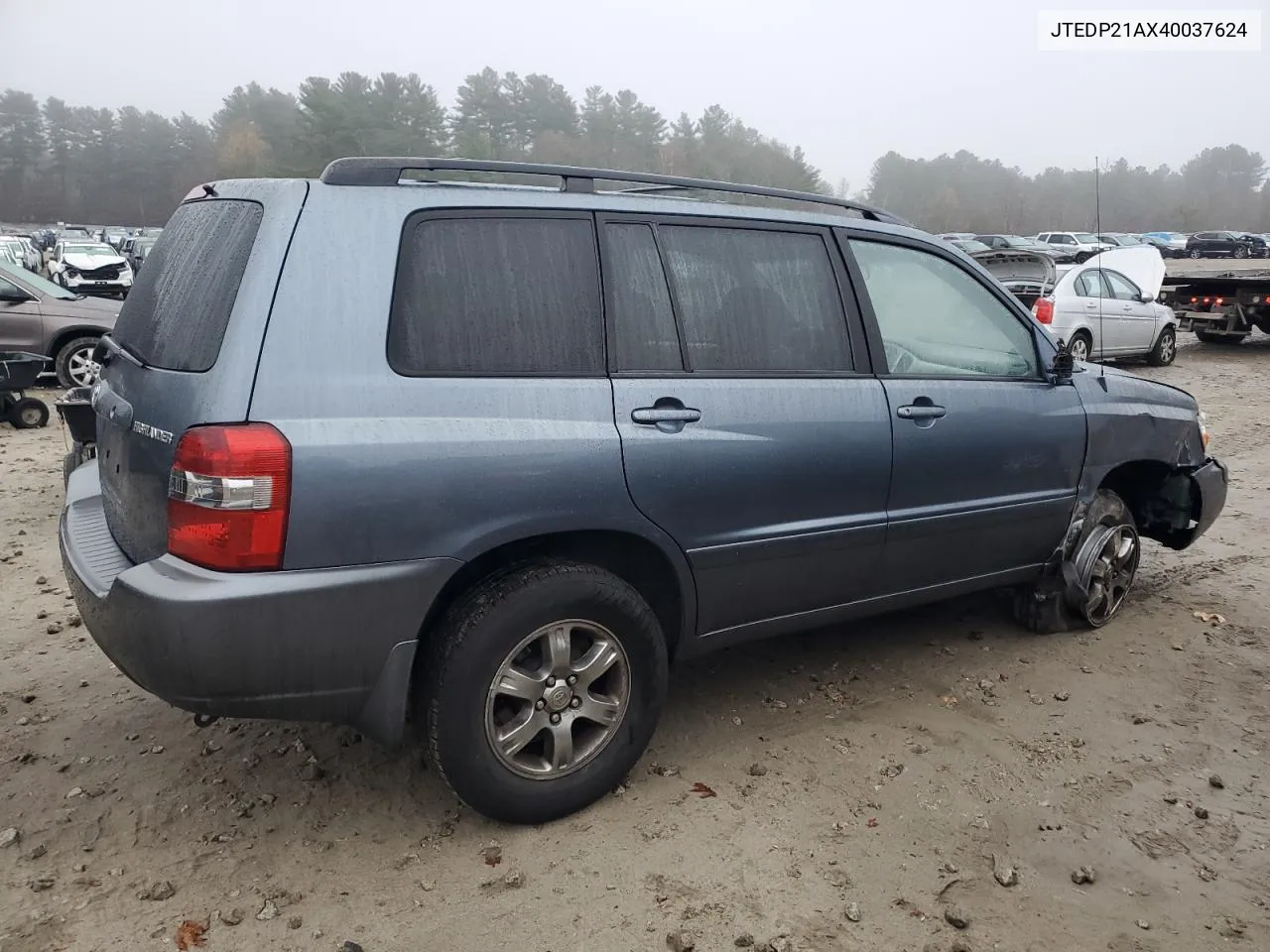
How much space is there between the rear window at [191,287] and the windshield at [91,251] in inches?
904

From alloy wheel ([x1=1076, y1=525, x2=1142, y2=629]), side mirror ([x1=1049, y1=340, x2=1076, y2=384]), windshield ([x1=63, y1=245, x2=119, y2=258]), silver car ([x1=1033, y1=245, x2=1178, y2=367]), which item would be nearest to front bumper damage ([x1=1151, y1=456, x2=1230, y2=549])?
alloy wheel ([x1=1076, y1=525, x2=1142, y2=629])

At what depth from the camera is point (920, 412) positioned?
11.9 ft

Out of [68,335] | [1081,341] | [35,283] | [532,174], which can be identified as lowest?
[1081,341]

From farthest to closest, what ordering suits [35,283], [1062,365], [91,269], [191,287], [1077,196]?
1. [1077,196]
2. [91,269]
3. [35,283]
4. [1062,365]
5. [191,287]

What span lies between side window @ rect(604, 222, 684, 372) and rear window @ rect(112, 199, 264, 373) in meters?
1.03

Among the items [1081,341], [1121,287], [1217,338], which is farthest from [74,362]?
[1217,338]

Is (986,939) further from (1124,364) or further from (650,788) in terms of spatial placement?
(1124,364)

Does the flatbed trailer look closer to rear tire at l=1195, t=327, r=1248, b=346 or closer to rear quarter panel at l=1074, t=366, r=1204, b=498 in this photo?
rear tire at l=1195, t=327, r=1248, b=346

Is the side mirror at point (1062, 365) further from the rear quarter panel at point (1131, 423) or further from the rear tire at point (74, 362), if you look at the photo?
the rear tire at point (74, 362)

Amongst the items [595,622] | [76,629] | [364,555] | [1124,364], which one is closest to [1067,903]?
[595,622]

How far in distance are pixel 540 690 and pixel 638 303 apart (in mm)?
1215

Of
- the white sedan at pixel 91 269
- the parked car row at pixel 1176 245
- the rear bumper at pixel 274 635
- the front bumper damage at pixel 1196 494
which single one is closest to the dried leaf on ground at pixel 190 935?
the rear bumper at pixel 274 635

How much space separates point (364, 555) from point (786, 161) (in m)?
95.3

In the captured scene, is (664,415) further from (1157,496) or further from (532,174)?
(1157,496)
